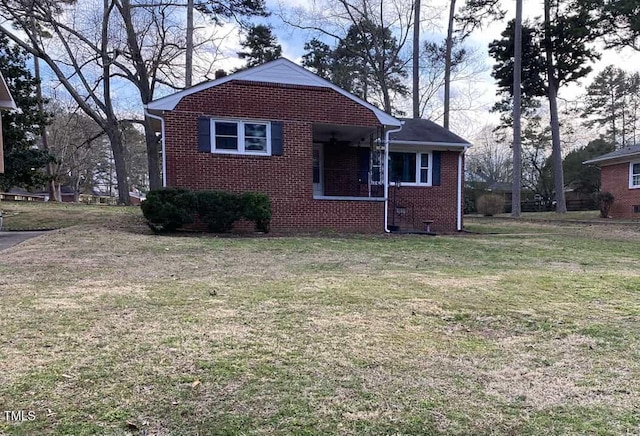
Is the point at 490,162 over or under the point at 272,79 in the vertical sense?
over

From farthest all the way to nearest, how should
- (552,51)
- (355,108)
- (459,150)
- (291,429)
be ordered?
(552,51)
(459,150)
(355,108)
(291,429)

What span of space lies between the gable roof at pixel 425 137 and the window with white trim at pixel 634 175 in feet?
41.2

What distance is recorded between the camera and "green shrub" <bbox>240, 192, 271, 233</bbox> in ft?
37.1

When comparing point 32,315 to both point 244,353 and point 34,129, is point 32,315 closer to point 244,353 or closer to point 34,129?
point 244,353

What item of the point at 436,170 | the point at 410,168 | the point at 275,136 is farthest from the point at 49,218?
the point at 436,170

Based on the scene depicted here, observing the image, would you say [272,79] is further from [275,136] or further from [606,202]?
[606,202]

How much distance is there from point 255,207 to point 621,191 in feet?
69.6

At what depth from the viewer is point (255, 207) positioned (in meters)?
11.3

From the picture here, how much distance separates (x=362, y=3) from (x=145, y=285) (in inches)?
1099

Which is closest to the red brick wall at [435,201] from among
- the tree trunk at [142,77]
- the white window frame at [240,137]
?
the white window frame at [240,137]

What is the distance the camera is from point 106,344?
10.1ft

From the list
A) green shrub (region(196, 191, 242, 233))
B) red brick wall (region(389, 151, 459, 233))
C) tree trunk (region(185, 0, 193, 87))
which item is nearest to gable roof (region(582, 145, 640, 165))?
red brick wall (region(389, 151, 459, 233))

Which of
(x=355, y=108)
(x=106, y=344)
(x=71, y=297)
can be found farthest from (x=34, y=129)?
(x=106, y=344)

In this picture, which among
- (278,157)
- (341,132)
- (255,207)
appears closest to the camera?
(255,207)
